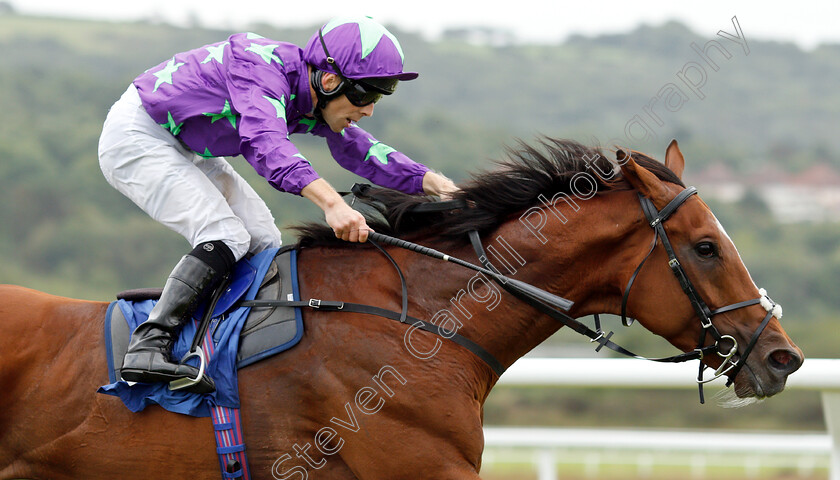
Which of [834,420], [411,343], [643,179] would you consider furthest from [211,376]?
[834,420]

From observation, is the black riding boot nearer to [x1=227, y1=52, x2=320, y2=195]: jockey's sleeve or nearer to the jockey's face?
[x1=227, y1=52, x2=320, y2=195]: jockey's sleeve

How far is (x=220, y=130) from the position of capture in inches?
136

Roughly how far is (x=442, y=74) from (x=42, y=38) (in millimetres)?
32776

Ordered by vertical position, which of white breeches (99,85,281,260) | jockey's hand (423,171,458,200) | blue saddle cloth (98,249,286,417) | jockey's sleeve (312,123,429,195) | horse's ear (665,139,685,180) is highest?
horse's ear (665,139,685,180)

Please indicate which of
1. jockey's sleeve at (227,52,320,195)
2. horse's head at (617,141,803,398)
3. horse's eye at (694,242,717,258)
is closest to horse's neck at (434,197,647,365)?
horse's head at (617,141,803,398)

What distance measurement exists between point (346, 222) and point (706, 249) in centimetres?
130

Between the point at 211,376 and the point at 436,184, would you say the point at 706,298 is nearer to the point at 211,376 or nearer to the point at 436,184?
the point at 436,184

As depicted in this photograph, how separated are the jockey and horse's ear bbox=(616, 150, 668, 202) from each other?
86 cm

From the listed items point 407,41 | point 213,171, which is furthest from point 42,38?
point 213,171

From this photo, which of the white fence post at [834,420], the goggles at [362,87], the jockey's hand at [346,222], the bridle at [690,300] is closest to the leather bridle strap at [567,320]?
the bridle at [690,300]

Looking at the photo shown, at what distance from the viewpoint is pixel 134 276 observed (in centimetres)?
5175

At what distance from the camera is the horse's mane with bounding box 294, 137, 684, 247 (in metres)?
3.42

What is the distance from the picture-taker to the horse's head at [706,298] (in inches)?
125

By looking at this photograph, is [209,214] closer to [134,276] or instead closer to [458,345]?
[458,345]
